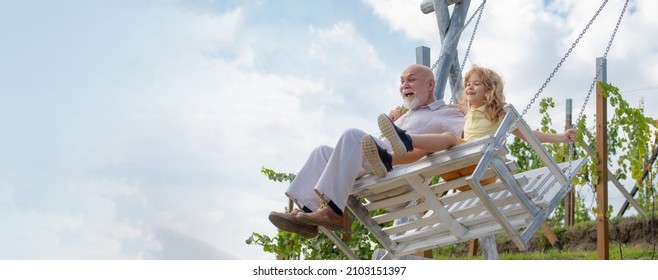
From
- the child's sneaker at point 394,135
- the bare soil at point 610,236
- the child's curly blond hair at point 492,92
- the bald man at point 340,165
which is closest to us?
the child's sneaker at point 394,135

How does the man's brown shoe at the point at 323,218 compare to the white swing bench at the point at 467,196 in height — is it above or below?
below

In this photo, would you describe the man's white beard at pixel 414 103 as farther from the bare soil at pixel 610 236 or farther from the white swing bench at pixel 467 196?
the bare soil at pixel 610 236

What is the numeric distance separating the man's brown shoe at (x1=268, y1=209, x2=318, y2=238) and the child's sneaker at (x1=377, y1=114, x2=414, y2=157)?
1.89 ft

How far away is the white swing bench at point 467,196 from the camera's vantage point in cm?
373

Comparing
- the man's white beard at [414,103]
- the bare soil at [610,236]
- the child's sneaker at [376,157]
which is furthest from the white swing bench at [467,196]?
the bare soil at [610,236]

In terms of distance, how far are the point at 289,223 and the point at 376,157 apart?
0.50 meters

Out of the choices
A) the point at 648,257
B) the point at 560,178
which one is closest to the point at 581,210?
the point at 648,257

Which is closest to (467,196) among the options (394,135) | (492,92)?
(492,92)

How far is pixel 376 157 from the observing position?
12.5ft

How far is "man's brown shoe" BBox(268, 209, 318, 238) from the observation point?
3887 millimetres

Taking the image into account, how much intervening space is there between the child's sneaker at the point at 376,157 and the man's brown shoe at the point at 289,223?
1.34ft
